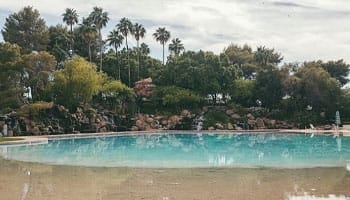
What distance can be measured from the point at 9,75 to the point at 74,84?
6891 mm

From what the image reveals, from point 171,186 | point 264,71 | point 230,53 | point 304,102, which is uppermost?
point 230,53

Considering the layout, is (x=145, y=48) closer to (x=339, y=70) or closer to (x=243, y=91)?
(x=243, y=91)

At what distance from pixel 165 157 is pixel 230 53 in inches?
1809

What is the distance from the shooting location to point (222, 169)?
1953 centimetres

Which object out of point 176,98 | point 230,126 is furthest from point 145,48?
point 230,126

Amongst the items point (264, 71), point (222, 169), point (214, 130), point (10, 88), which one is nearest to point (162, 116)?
point (214, 130)

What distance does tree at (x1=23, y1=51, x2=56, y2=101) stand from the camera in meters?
42.6

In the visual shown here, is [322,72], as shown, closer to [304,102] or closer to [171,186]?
[304,102]

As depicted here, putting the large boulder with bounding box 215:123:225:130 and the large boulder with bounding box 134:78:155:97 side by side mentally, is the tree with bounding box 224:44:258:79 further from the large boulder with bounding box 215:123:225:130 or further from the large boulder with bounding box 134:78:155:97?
the large boulder with bounding box 215:123:225:130

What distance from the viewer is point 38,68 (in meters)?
43.9

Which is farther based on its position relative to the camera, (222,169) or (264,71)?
(264,71)

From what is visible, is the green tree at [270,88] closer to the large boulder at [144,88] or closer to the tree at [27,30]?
the large boulder at [144,88]

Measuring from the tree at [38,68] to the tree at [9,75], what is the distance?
2.85 feet

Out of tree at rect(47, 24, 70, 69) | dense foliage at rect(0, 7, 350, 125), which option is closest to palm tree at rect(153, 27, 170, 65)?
dense foliage at rect(0, 7, 350, 125)
